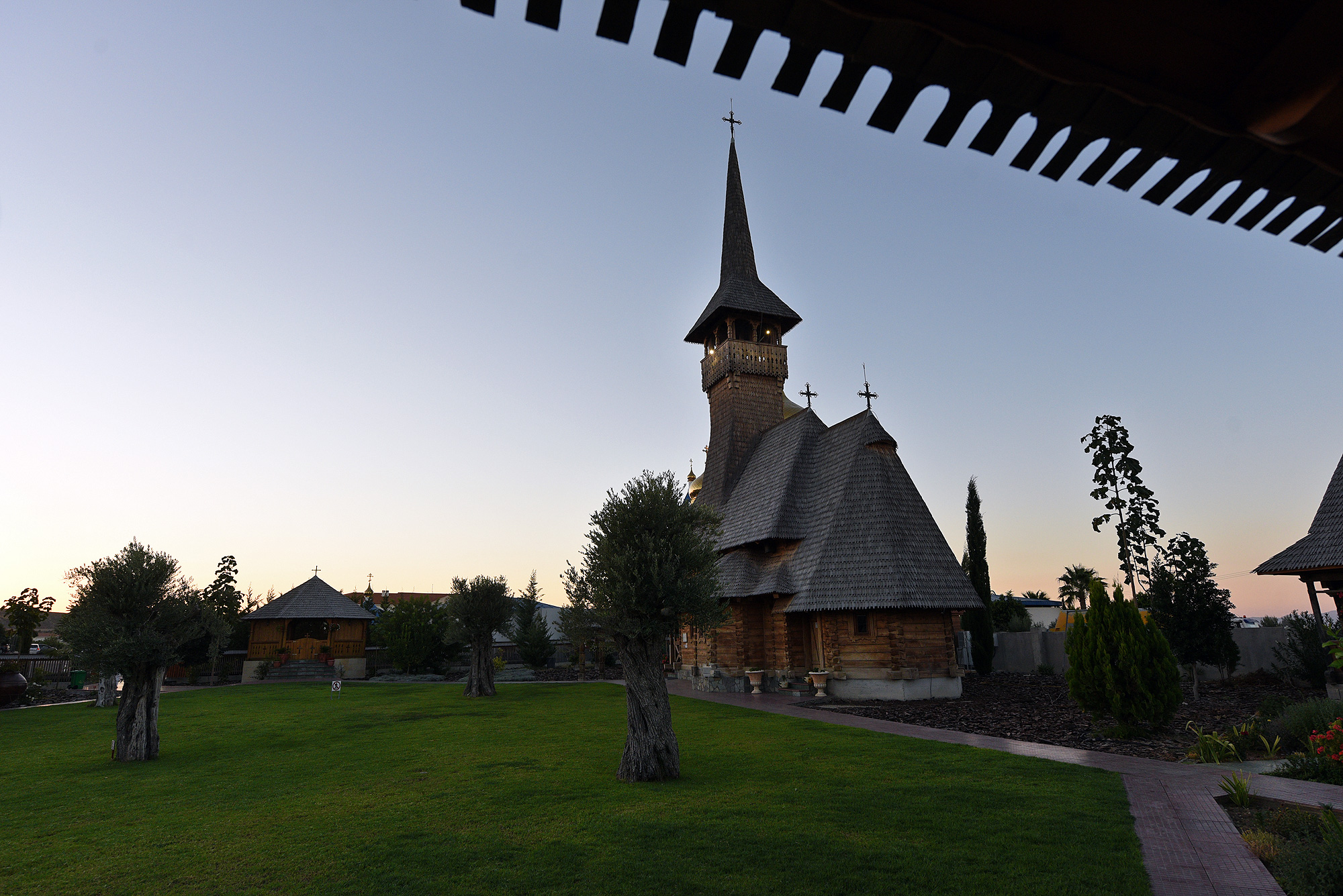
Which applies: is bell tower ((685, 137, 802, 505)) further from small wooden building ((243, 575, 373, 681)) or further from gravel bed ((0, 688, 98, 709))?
gravel bed ((0, 688, 98, 709))

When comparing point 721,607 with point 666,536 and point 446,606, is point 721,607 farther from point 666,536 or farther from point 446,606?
point 446,606

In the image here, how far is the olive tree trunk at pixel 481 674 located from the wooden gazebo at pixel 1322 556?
24012mm

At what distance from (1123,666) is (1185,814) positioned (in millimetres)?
5475

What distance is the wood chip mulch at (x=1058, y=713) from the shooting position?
40.7 feet

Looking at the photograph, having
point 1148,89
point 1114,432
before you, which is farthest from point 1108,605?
point 1114,432

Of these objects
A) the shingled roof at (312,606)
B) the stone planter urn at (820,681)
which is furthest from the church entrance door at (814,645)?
the shingled roof at (312,606)

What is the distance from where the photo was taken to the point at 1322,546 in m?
16.4

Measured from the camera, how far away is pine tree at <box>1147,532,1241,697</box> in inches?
635

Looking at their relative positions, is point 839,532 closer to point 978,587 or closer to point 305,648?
point 978,587

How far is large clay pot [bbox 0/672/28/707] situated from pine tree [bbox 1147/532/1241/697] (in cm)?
3523

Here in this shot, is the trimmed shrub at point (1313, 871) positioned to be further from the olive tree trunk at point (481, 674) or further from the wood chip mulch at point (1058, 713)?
the olive tree trunk at point (481, 674)

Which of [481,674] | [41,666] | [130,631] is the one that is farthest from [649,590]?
[41,666]

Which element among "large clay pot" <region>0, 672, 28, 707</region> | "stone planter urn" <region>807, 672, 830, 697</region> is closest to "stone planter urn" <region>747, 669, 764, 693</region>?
"stone planter urn" <region>807, 672, 830, 697</region>

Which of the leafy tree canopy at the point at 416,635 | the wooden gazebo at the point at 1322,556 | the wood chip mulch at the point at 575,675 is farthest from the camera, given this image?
the leafy tree canopy at the point at 416,635
